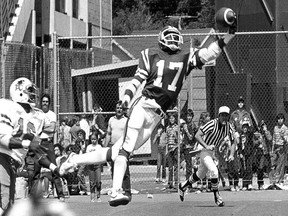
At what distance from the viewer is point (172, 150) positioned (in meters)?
19.5

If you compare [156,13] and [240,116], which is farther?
[156,13]

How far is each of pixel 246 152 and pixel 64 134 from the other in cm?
382

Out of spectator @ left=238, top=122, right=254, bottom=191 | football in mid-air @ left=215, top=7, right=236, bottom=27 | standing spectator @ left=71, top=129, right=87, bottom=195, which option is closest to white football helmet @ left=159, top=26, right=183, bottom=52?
football in mid-air @ left=215, top=7, right=236, bottom=27

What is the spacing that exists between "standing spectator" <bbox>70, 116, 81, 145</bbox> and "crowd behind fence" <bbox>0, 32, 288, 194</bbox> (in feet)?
0.32

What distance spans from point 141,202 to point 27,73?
513 centimetres

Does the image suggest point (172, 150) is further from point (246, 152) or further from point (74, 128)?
point (74, 128)

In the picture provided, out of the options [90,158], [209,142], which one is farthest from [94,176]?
[90,158]

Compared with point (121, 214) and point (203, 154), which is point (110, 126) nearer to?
point (203, 154)

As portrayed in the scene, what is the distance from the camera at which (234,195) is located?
18109mm

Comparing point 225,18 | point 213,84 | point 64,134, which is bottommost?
point 64,134

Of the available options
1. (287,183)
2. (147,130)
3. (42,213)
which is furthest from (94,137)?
(42,213)

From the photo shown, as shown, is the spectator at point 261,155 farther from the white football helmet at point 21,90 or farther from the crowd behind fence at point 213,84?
the white football helmet at point 21,90

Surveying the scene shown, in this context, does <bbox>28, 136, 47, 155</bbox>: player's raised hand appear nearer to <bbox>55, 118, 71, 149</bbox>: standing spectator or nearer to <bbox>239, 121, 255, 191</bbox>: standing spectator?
<bbox>55, 118, 71, 149</bbox>: standing spectator

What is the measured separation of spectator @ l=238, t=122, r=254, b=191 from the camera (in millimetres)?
19484
